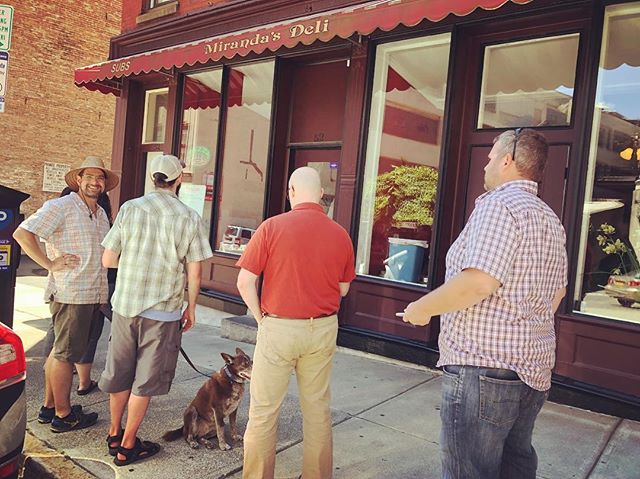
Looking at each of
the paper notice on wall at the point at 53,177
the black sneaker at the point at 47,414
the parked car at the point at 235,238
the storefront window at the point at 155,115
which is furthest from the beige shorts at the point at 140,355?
the paper notice on wall at the point at 53,177

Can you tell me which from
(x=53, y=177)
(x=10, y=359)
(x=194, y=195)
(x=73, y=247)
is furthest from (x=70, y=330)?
(x=53, y=177)

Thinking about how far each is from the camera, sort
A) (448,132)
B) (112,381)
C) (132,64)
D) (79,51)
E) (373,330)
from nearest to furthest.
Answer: (112,381) → (448,132) → (373,330) → (132,64) → (79,51)

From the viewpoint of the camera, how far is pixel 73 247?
393 cm

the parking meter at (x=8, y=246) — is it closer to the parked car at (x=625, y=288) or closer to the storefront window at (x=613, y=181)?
the storefront window at (x=613, y=181)

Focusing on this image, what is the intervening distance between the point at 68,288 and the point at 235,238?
174 inches

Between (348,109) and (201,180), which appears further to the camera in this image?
(201,180)

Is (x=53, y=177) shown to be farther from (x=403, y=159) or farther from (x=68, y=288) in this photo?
(x=68, y=288)

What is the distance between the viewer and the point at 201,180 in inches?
350

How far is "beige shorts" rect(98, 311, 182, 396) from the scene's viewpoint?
A: 11.2 feet

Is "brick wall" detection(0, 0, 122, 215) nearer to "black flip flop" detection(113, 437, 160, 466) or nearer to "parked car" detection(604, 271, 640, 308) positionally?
"black flip flop" detection(113, 437, 160, 466)

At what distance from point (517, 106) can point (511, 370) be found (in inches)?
164

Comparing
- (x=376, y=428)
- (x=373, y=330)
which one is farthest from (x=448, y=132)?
(x=376, y=428)

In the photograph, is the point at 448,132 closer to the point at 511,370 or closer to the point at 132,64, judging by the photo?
the point at 511,370

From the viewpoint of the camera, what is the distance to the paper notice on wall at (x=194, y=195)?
8797 millimetres
